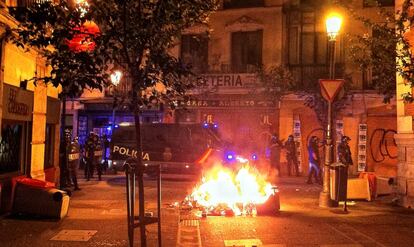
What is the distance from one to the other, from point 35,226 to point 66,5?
5.17 metres

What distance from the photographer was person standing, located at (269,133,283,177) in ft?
65.9

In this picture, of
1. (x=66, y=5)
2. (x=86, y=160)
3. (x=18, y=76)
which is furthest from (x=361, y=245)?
(x=86, y=160)

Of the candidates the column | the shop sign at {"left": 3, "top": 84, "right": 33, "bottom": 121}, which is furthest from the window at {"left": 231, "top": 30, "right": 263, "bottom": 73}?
Answer: the shop sign at {"left": 3, "top": 84, "right": 33, "bottom": 121}

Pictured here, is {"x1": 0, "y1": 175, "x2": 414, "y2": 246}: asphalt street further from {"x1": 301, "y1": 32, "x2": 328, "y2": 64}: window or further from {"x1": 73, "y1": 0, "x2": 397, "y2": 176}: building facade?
{"x1": 301, "y1": 32, "x2": 328, "y2": 64}: window

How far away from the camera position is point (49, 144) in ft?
45.2

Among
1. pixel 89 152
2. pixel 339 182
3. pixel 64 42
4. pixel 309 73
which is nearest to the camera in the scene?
pixel 64 42

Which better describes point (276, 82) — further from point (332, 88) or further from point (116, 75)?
point (116, 75)

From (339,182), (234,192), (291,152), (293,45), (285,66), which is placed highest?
(293,45)

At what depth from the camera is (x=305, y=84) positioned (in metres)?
21.9

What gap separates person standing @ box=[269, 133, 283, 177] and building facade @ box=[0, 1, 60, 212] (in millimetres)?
9824

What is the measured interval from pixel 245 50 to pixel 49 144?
13.0 metres

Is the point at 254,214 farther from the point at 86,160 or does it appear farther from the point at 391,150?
the point at 391,150

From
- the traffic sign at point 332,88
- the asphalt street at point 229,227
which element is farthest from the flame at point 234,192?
the traffic sign at point 332,88

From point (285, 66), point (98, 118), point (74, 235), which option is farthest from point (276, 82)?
point (74, 235)
